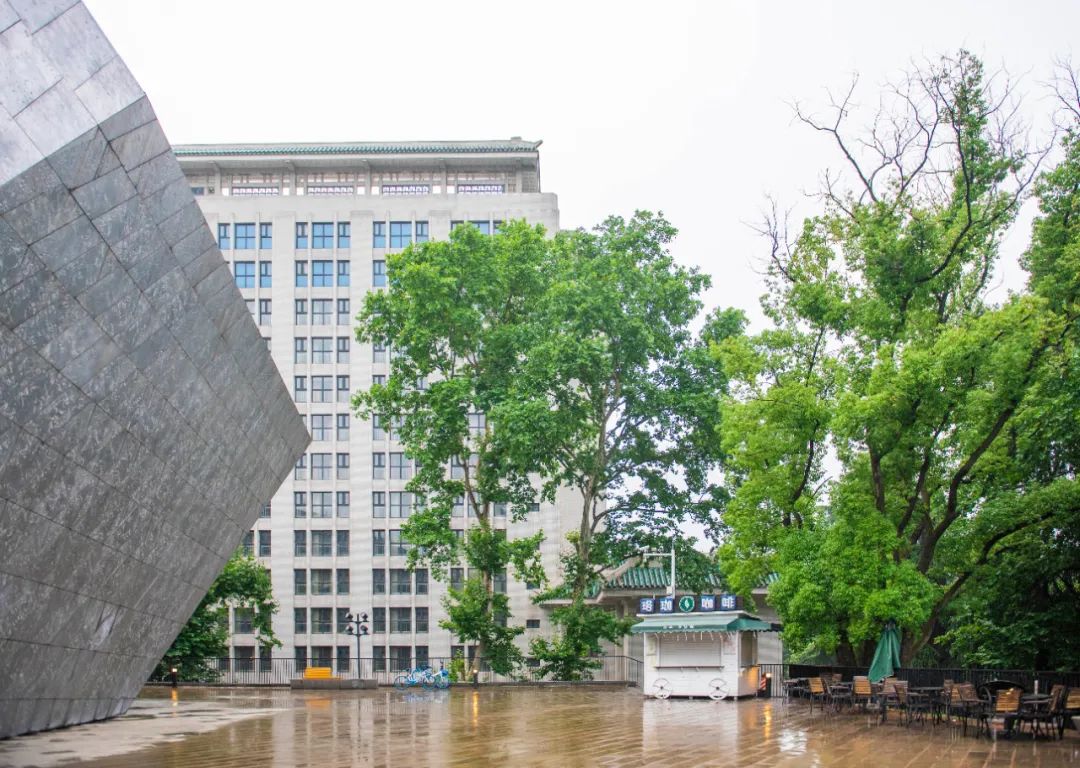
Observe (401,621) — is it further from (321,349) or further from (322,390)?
(321,349)

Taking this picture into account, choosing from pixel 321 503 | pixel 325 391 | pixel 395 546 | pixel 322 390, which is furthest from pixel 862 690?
pixel 322 390

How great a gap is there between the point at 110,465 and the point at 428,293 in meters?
25.8

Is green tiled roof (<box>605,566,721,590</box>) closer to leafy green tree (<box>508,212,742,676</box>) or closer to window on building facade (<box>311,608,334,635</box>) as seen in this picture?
leafy green tree (<box>508,212,742,676</box>)

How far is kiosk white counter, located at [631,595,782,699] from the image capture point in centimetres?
2991

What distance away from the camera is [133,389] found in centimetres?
1318

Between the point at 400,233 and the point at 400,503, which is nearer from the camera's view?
the point at 400,503

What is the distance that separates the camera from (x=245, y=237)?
63.8m

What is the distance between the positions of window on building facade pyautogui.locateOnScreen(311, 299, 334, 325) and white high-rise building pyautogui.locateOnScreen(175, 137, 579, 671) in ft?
0.18

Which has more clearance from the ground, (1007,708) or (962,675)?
(1007,708)

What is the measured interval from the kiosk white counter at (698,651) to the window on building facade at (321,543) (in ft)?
107

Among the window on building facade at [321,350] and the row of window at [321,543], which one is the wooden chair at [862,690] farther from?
the window on building facade at [321,350]

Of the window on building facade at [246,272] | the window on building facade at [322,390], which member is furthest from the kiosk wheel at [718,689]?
the window on building facade at [246,272]

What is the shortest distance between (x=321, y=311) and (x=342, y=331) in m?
1.74

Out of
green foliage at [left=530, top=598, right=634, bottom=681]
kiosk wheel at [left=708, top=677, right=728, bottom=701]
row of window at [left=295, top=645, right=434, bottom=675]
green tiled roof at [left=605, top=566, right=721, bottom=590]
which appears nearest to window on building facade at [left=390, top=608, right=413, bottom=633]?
row of window at [left=295, top=645, right=434, bottom=675]
